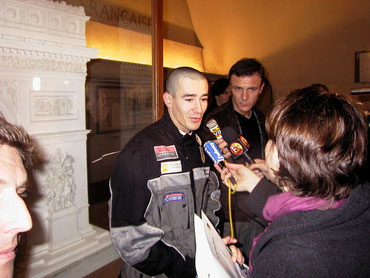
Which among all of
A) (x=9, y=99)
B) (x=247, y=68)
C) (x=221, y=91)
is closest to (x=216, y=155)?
(x=247, y=68)

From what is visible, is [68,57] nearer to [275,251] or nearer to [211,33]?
[275,251]

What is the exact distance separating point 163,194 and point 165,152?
0.69ft

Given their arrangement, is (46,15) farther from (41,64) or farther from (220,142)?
(220,142)

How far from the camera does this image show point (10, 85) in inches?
77.2

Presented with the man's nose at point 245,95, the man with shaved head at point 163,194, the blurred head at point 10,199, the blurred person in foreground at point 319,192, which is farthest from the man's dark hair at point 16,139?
the man's nose at point 245,95

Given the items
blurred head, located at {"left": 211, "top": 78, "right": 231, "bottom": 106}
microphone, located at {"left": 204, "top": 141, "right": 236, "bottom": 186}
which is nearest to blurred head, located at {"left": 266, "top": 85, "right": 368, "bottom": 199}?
microphone, located at {"left": 204, "top": 141, "right": 236, "bottom": 186}

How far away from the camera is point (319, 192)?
32.3 inches

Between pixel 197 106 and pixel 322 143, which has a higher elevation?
pixel 197 106

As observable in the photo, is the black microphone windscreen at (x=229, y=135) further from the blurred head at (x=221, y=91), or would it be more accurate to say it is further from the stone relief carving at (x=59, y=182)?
the blurred head at (x=221, y=91)

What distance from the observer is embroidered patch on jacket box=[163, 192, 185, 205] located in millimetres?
1374

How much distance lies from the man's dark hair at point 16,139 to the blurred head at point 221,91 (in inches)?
107

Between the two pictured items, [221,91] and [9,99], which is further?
[221,91]

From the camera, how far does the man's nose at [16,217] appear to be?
28.4 inches

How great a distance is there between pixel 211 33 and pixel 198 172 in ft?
14.2
